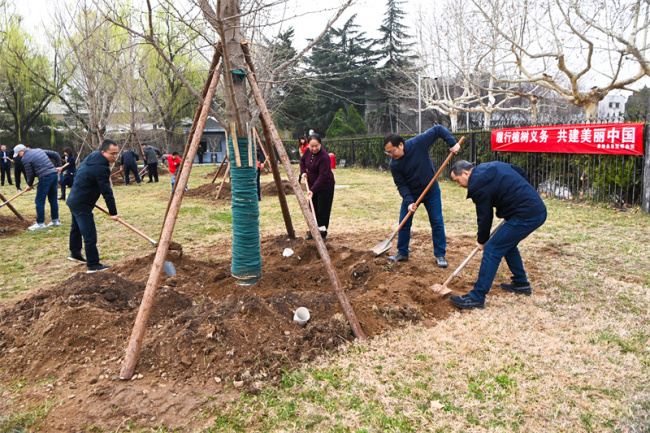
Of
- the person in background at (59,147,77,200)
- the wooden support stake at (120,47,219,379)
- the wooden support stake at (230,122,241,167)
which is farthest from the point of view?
the person in background at (59,147,77,200)

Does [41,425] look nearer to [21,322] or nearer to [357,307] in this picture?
[21,322]

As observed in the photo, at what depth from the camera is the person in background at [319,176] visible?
19.9 feet

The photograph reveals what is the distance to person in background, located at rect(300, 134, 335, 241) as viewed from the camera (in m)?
6.07

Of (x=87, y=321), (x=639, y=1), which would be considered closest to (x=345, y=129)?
(x=639, y=1)

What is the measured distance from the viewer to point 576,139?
9586 millimetres

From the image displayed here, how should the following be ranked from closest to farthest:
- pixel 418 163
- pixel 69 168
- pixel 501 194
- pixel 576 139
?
pixel 501 194 → pixel 418 163 → pixel 576 139 → pixel 69 168

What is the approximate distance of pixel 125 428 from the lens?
2486 mm

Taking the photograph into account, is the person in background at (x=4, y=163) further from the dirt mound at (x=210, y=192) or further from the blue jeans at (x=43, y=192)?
the blue jeans at (x=43, y=192)

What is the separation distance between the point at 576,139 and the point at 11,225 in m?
12.2

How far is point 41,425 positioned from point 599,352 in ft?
12.3

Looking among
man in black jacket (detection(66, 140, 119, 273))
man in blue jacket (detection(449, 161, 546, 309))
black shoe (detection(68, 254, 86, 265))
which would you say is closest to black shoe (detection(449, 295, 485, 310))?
man in blue jacket (detection(449, 161, 546, 309))

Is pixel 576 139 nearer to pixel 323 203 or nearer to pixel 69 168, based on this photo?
pixel 323 203

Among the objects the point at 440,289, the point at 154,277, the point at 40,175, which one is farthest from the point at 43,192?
the point at 440,289

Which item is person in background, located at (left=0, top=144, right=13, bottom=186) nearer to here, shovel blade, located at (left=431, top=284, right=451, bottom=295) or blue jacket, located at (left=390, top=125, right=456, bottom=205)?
blue jacket, located at (left=390, top=125, right=456, bottom=205)
